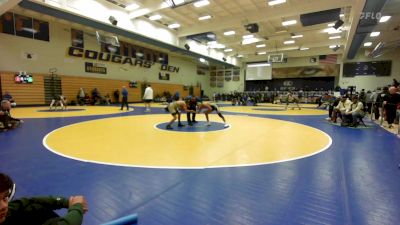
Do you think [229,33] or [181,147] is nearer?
[181,147]

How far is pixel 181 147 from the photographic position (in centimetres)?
474

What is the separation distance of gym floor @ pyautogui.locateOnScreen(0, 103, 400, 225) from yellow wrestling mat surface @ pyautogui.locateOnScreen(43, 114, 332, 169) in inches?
0.9

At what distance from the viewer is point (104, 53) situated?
18.7 metres

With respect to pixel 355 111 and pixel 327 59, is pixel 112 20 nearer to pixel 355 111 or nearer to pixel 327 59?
pixel 355 111

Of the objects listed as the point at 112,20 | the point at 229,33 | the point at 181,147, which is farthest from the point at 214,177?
the point at 229,33

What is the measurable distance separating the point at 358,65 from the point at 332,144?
24257 millimetres

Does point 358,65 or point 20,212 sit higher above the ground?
point 358,65

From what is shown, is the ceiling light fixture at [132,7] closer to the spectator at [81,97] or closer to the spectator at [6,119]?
the spectator at [81,97]

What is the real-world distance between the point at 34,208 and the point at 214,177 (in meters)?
2.25

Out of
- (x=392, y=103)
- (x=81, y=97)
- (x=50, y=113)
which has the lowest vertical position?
(x=50, y=113)

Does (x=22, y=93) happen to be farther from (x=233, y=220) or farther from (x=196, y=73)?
(x=196, y=73)

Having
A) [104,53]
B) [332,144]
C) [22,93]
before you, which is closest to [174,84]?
[104,53]

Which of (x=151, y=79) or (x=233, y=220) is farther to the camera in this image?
(x=151, y=79)

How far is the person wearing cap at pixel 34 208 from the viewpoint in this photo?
3.20ft
